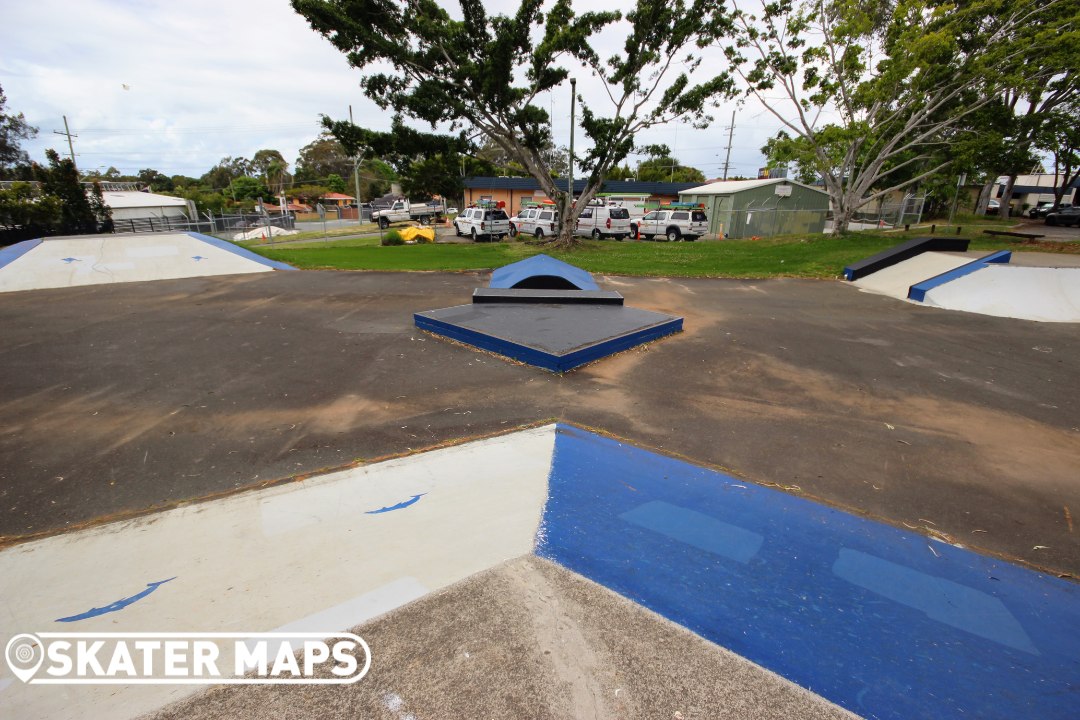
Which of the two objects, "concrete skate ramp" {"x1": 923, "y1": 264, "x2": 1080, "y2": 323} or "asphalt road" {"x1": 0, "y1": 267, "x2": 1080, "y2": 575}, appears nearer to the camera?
"asphalt road" {"x1": 0, "y1": 267, "x2": 1080, "y2": 575}

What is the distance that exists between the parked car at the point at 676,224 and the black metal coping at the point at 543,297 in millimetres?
17917

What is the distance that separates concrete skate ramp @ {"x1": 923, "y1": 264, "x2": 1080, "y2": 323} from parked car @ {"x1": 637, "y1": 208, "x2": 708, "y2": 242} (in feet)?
50.1

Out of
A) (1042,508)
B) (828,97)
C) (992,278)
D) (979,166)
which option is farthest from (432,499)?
(979,166)

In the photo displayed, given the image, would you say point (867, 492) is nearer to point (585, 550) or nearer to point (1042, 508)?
point (1042, 508)

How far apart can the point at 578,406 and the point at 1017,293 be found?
1163cm

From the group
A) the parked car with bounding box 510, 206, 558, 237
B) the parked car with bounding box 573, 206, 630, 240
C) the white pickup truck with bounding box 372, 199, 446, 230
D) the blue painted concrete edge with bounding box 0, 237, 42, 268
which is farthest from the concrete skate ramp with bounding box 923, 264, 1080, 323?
the white pickup truck with bounding box 372, 199, 446, 230

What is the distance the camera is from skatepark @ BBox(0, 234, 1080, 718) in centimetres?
232

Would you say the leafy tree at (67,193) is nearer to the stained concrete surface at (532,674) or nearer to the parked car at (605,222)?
the parked car at (605,222)

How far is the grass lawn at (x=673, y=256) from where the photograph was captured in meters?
16.2

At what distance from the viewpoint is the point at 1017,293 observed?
34.4ft

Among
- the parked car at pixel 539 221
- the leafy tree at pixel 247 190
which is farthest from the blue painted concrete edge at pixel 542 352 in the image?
the leafy tree at pixel 247 190

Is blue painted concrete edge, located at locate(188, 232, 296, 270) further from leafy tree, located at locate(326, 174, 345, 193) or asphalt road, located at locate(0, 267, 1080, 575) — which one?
leafy tree, located at locate(326, 174, 345, 193)

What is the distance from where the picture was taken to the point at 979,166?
2020 centimetres

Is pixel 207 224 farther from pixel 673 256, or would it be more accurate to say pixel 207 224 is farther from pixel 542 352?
pixel 542 352
